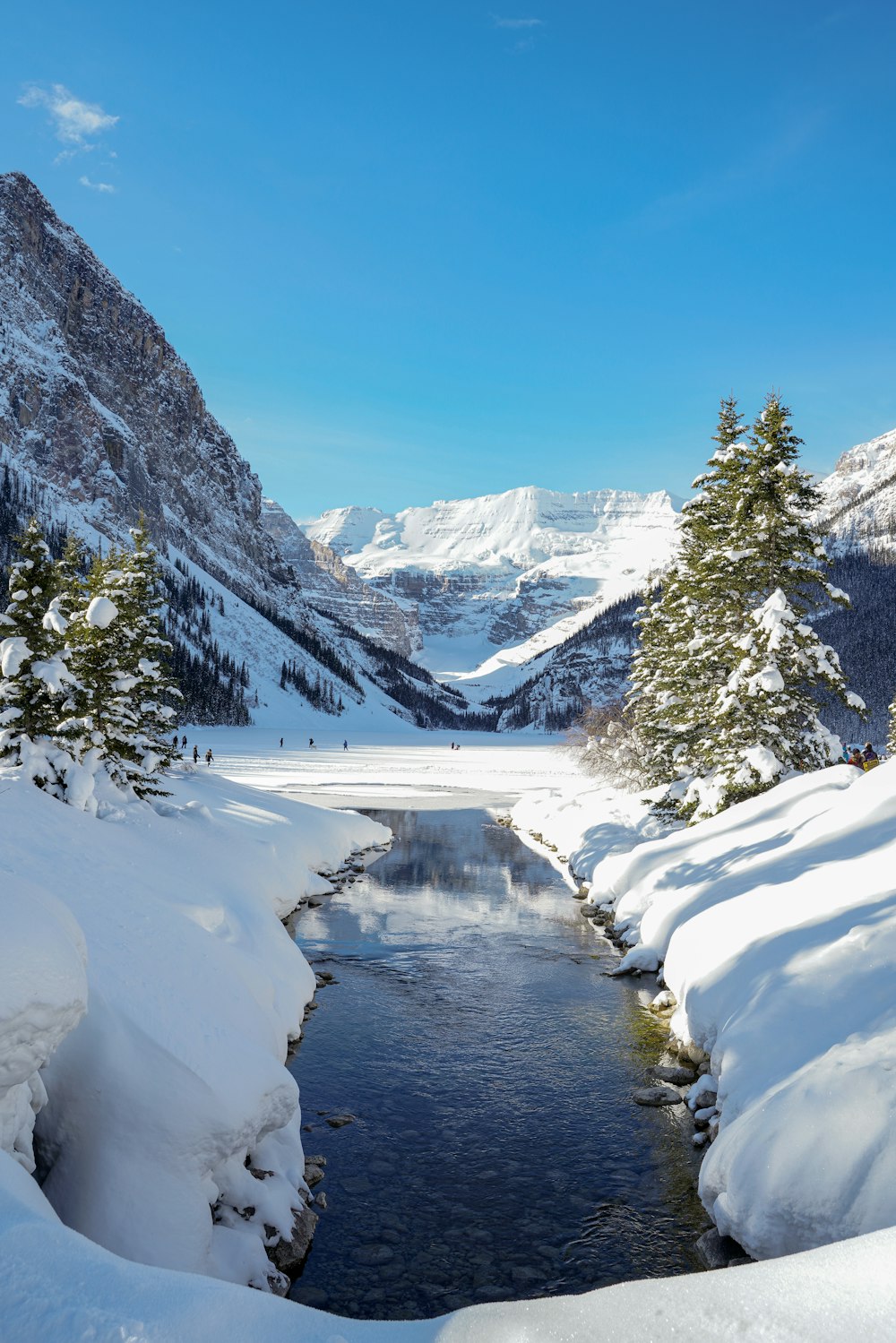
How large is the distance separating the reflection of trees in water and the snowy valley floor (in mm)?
8943

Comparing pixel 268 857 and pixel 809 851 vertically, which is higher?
pixel 809 851

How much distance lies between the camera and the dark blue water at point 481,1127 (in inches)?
291

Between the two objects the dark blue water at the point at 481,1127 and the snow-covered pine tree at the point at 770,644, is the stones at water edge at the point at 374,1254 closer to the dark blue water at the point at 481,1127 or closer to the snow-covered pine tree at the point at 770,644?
the dark blue water at the point at 481,1127

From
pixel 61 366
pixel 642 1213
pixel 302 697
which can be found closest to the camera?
pixel 642 1213

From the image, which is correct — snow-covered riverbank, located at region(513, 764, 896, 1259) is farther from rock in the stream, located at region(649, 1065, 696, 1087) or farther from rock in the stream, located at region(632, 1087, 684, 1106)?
rock in the stream, located at region(632, 1087, 684, 1106)

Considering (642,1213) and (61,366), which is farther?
(61,366)

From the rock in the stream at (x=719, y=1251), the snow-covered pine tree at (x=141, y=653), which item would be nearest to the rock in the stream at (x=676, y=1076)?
the rock in the stream at (x=719, y=1251)

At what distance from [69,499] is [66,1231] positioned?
19329 cm

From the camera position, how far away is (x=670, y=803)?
2491 cm

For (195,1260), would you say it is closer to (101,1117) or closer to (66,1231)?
(101,1117)

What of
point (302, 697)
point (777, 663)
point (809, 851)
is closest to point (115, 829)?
point (809, 851)

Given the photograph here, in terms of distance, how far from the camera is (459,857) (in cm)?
3012

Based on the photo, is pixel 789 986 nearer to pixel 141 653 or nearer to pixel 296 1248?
pixel 296 1248

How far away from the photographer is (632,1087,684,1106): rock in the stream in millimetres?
10656
